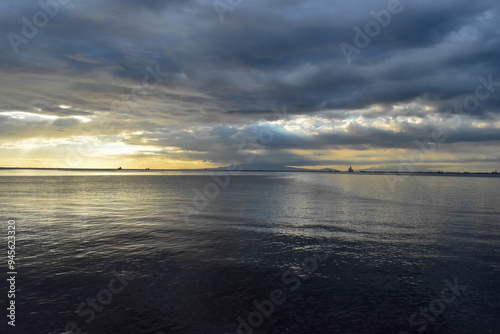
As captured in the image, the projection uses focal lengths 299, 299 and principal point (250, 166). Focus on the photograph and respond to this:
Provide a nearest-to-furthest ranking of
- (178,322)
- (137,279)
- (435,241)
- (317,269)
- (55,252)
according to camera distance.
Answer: (178,322) → (137,279) → (317,269) → (55,252) → (435,241)

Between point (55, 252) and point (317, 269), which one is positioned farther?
point (55, 252)

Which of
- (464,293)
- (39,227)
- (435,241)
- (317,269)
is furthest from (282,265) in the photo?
(39,227)

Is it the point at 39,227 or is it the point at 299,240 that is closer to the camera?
the point at 299,240

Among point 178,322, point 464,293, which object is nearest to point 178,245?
point 178,322

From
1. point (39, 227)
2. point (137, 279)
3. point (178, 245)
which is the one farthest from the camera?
point (39, 227)

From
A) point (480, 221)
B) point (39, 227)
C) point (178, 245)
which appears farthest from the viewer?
point (480, 221)

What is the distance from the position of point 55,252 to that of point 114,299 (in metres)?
11.7

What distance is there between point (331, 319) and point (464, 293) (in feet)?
30.2

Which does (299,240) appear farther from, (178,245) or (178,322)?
(178,322)

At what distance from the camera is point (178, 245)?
2767 cm

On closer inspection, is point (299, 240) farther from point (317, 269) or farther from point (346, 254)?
point (317, 269)

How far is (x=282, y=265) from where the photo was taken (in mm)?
22328

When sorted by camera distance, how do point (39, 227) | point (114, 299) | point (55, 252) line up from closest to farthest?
point (114, 299) → point (55, 252) → point (39, 227)

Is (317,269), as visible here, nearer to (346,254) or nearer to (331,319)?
(346,254)
